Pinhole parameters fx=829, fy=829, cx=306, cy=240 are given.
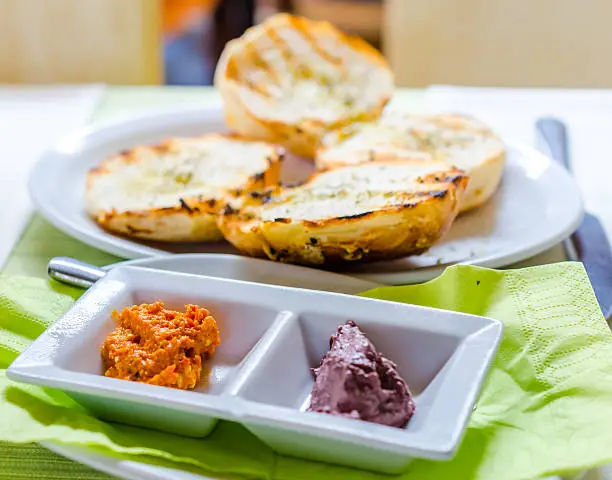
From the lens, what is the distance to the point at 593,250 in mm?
1513

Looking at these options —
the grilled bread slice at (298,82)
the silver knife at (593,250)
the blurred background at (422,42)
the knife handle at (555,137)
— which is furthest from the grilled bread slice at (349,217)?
the blurred background at (422,42)

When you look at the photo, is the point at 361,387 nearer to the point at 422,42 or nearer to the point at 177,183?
the point at 177,183

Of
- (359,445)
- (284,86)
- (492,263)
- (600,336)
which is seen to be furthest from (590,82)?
(359,445)

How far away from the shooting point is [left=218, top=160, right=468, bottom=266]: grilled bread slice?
1.34 meters

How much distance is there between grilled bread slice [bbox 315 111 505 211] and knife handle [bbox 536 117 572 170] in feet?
0.82

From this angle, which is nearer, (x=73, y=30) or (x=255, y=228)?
(x=255, y=228)

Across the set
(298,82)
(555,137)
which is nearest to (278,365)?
(298,82)

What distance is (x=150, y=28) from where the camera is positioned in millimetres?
3182

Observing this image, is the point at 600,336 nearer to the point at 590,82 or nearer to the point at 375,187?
the point at 375,187

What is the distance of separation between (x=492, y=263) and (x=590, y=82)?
84.1 inches

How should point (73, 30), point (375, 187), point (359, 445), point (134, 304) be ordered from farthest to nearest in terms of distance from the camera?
1. point (73, 30)
2. point (375, 187)
3. point (134, 304)
4. point (359, 445)

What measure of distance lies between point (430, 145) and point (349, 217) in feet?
1.78

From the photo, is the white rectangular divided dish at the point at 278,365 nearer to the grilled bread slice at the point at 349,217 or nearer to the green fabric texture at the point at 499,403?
the green fabric texture at the point at 499,403

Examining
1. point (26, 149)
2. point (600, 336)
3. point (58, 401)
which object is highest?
point (600, 336)
